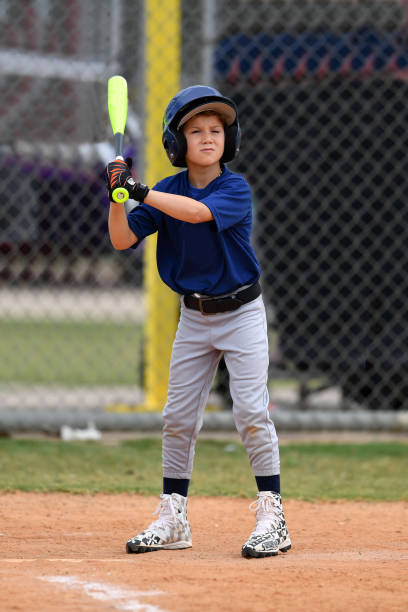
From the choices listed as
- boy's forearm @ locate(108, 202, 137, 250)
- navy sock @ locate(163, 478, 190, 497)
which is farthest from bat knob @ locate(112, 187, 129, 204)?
navy sock @ locate(163, 478, 190, 497)

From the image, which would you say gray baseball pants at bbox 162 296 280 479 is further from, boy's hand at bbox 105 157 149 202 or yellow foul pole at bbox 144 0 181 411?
yellow foul pole at bbox 144 0 181 411

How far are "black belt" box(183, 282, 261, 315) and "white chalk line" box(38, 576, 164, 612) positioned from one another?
996 mm

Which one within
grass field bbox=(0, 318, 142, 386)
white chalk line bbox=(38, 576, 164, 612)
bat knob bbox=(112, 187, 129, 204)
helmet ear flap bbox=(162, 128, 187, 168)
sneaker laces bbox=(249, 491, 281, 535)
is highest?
helmet ear flap bbox=(162, 128, 187, 168)

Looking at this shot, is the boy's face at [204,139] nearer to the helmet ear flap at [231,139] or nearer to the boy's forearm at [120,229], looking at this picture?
the helmet ear flap at [231,139]

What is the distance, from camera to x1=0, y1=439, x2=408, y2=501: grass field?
15.5 ft

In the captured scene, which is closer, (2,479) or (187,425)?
(187,425)

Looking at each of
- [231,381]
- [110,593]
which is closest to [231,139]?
[231,381]

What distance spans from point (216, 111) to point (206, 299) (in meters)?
0.62

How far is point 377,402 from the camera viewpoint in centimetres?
656

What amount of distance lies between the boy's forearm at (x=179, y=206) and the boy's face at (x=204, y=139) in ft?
0.65

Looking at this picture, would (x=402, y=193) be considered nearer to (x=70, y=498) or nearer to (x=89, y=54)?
(x=89, y=54)

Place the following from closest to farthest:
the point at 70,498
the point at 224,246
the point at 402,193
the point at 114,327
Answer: the point at 224,246, the point at 70,498, the point at 402,193, the point at 114,327

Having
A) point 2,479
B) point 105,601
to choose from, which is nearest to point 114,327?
point 2,479

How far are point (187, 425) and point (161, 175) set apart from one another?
8.59ft
